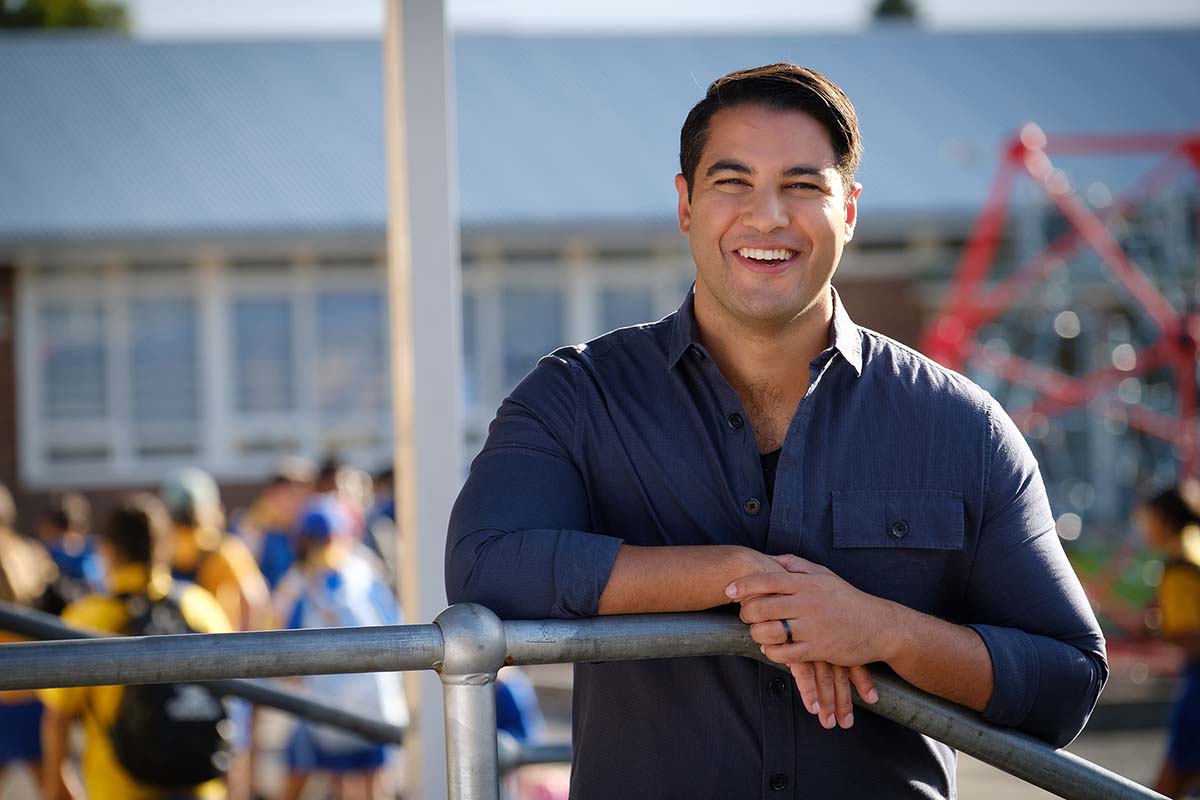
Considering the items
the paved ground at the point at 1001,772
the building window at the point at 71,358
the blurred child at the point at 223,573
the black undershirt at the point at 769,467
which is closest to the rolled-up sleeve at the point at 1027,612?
the black undershirt at the point at 769,467

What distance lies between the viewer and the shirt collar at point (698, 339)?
1.99 metres

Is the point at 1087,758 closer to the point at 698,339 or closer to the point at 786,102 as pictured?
the point at 698,339

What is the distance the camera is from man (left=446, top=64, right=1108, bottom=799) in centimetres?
181

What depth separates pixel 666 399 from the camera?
1972 millimetres

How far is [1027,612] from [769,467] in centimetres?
38

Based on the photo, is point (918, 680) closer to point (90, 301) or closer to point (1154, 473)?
point (1154, 473)

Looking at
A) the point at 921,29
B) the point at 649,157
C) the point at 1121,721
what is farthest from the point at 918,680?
the point at 921,29

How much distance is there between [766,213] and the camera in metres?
1.91

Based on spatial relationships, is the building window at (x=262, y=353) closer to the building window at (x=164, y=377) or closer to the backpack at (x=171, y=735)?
the building window at (x=164, y=377)

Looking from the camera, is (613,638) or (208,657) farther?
(613,638)

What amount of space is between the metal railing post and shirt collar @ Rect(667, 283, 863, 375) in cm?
62

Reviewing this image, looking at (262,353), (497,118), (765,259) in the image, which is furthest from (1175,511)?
(497,118)

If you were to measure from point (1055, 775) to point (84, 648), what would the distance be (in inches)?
42.0

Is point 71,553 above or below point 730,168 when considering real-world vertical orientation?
below
